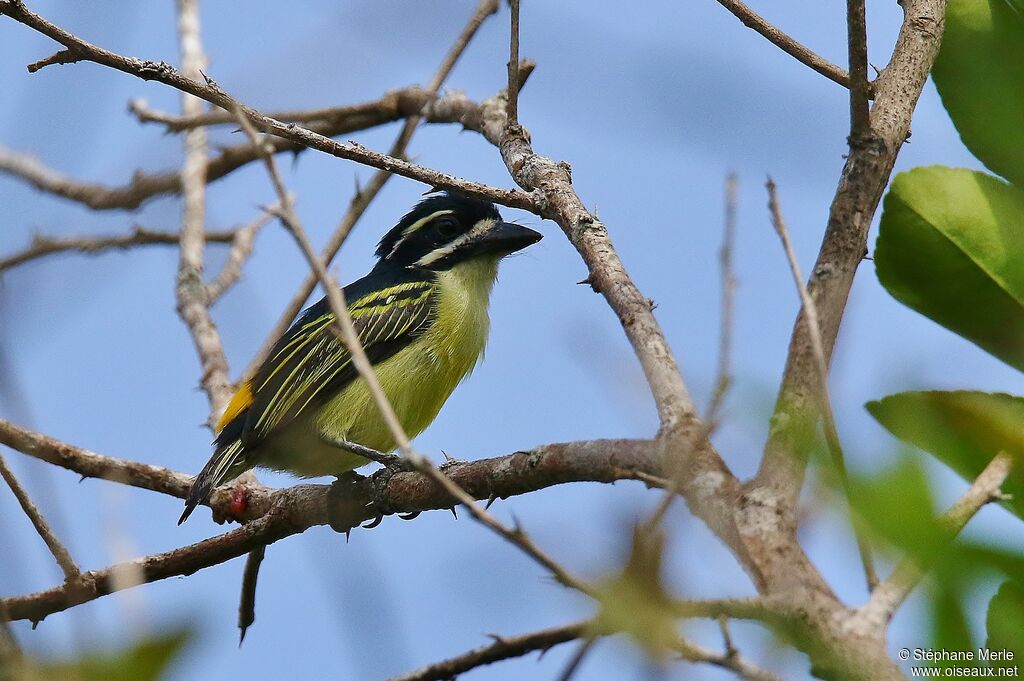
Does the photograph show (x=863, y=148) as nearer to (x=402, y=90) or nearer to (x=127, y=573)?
(x=127, y=573)

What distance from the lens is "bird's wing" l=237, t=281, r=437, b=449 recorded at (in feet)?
20.4

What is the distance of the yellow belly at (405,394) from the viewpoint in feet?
20.4

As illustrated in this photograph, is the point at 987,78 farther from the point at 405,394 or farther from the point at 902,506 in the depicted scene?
the point at 405,394

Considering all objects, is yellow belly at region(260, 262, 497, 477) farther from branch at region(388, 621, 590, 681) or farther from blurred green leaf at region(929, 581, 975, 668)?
blurred green leaf at region(929, 581, 975, 668)

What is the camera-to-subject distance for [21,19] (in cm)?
387

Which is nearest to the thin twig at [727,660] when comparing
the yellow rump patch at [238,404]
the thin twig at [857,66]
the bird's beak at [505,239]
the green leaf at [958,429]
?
the green leaf at [958,429]

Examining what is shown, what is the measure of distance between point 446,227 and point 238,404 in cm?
183

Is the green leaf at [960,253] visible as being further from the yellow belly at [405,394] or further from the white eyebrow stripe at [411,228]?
the white eyebrow stripe at [411,228]

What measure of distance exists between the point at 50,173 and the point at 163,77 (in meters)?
5.36

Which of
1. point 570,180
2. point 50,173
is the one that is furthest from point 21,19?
point 50,173

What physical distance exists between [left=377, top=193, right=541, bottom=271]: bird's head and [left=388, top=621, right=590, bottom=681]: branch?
4854mm

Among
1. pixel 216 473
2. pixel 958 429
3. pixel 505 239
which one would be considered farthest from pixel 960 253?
pixel 505 239

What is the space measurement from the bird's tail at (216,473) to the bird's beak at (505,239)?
2160 mm

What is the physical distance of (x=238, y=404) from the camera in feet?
22.0
